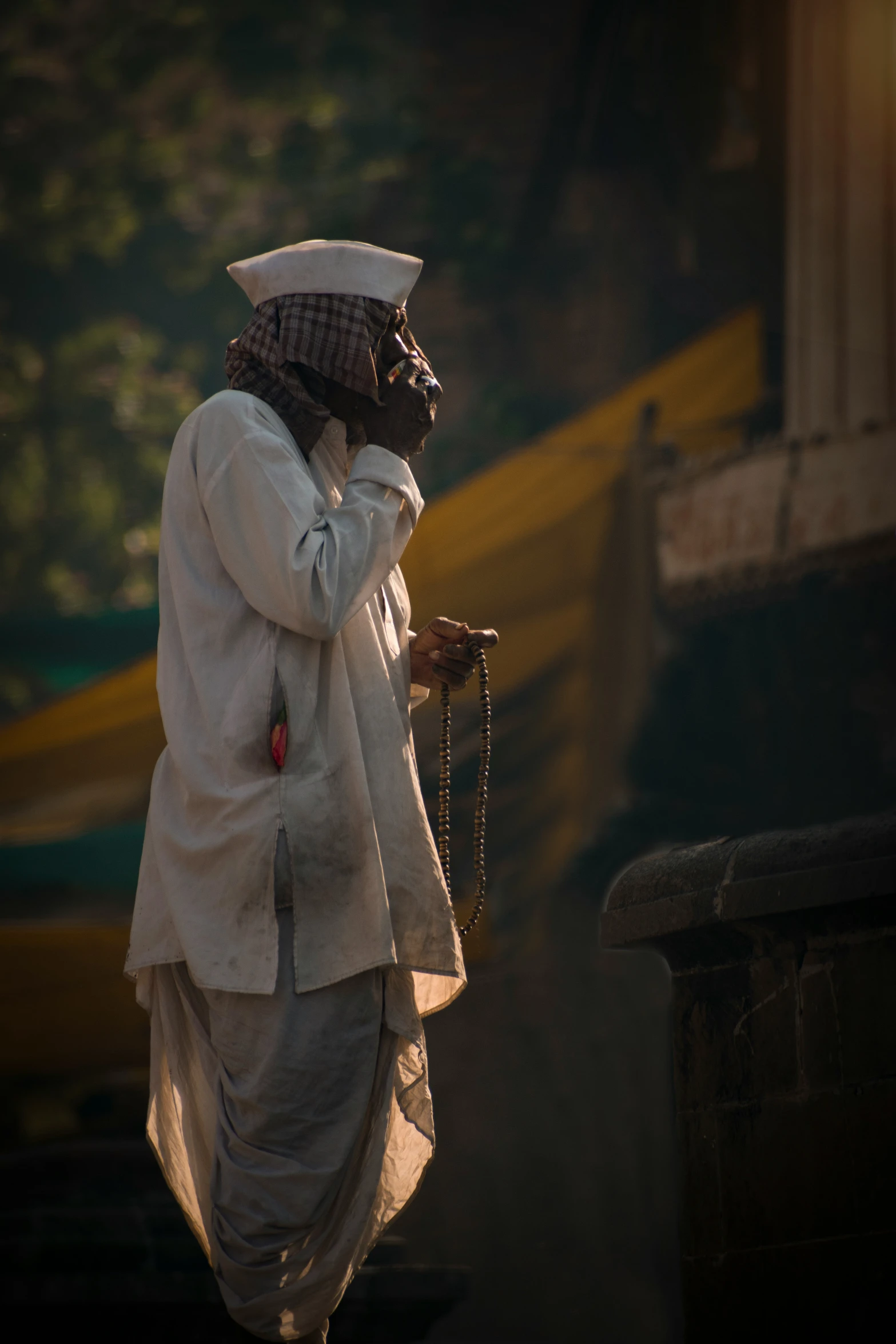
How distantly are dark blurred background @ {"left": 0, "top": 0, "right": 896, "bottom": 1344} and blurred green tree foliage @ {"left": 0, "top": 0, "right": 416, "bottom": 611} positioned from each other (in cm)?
2

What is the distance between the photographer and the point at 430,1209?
19.6ft

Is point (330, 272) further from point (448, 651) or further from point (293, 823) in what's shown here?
point (293, 823)

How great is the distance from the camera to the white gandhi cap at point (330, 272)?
252cm

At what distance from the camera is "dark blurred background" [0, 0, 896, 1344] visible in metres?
6.26

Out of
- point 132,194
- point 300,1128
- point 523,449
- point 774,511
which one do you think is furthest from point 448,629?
point 132,194

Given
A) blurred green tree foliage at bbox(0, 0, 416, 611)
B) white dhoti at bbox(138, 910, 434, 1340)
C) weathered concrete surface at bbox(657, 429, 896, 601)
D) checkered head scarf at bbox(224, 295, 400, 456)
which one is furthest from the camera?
weathered concrete surface at bbox(657, 429, 896, 601)

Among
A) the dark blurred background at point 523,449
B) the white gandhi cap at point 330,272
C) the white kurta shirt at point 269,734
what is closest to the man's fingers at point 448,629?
the white kurta shirt at point 269,734

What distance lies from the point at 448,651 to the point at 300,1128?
863mm

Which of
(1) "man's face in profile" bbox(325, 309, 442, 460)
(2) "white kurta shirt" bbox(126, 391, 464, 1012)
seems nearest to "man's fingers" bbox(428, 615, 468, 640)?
(2) "white kurta shirt" bbox(126, 391, 464, 1012)

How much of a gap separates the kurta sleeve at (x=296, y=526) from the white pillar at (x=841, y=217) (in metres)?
5.10

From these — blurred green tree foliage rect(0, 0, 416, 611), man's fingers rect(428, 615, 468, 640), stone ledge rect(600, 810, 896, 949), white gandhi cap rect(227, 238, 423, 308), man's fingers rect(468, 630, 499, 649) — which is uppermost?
blurred green tree foliage rect(0, 0, 416, 611)

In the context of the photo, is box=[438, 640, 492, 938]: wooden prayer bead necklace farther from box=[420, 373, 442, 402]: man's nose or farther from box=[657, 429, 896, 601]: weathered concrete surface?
box=[657, 429, 896, 601]: weathered concrete surface

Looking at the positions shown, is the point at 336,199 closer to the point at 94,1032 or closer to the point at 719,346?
the point at 719,346

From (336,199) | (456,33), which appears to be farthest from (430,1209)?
(456,33)
